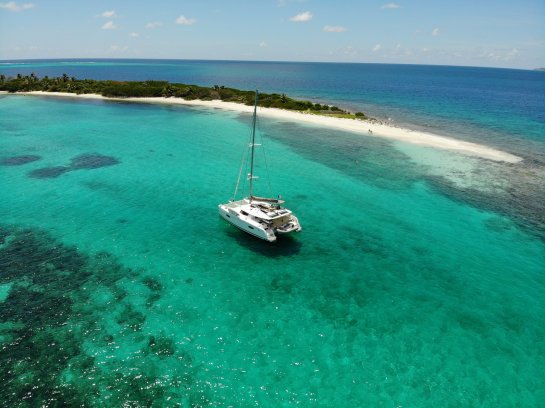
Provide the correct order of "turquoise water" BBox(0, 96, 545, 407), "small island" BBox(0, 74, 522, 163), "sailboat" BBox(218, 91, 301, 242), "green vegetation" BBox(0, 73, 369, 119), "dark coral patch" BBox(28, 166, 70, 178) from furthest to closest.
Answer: "green vegetation" BBox(0, 73, 369, 119) → "small island" BBox(0, 74, 522, 163) → "dark coral patch" BBox(28, 166, 70, 178) → "sailboat" BBox(218, 91, 301, 242) → "turquoise water" BBox(0, 96, 545, 407)

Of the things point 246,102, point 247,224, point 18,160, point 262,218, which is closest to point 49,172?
point 18,160

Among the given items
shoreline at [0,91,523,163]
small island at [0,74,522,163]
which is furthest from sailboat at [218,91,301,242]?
small island at [0,74,522,163]

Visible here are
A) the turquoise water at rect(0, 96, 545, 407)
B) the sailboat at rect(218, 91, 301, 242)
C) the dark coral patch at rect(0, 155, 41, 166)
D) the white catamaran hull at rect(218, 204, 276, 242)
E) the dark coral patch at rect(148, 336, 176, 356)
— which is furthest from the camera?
the dark coral patch at rect(0, 155, 41, 166)

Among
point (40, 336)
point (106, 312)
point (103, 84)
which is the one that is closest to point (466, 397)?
point (106, 312)

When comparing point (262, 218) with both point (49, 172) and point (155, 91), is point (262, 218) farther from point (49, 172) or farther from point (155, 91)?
point (155, 91)

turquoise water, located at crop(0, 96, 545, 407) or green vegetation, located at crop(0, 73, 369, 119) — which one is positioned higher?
green vegetation, located at crop(0, 73, 369, 119)

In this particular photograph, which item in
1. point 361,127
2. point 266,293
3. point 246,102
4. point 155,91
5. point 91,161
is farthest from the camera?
point 155,91

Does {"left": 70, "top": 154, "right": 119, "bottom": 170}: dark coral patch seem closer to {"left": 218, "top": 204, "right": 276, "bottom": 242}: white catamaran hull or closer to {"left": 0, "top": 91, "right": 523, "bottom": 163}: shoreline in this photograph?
Result: {"left": 218, "top": 204, "right": 276, "bottom": 242}: white catamaran hull
